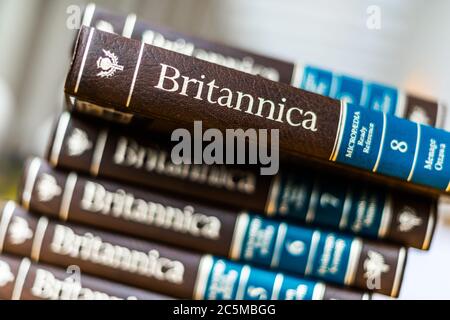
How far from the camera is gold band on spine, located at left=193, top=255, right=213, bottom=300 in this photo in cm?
37

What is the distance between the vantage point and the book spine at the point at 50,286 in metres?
0.37

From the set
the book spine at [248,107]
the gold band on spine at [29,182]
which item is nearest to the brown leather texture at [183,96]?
the book spine at [248,107]

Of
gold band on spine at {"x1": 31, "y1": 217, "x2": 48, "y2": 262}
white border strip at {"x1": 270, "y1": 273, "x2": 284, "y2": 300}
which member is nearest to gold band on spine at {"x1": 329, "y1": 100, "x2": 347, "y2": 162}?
white border strip at {"x1": 270, "y1": 273, "x2": 284, "y2": 300}

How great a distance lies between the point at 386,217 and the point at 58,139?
10.1 inches

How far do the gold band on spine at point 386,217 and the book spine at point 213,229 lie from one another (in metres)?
0.01

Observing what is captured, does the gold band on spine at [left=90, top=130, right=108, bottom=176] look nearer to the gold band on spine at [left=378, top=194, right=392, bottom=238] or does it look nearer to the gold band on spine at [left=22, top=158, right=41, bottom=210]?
the gold band on spine at [left=22, top=158, right=41, bottom=210]

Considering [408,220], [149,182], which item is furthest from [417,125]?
[149,182]

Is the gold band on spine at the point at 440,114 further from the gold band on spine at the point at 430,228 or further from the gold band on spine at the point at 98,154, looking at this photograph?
the gold band on spine at the point at 98,154

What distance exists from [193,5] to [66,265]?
1.80 meters

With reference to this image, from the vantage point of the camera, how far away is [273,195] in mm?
374

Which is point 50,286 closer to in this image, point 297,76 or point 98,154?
point 98,154

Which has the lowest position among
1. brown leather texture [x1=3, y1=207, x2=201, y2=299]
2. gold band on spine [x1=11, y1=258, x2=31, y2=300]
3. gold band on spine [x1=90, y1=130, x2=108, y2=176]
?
gold band on spine [x1=11, y1=258, x2=31, y2=300]

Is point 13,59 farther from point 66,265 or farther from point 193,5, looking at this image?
point 66,265

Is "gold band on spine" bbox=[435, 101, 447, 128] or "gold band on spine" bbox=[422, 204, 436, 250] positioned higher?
"gold band on spine" bbox=[435, 101, 447, 128]
